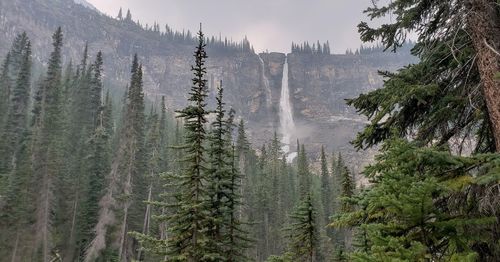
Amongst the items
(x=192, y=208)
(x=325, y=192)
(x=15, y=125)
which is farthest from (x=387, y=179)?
(x=325, y=192)

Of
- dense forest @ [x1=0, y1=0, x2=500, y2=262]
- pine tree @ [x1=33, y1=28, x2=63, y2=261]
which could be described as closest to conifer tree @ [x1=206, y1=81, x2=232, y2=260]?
dense forest @ [x1=0, y1=0, x2=500, y2=262]

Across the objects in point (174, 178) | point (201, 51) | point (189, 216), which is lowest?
point (189, 216)

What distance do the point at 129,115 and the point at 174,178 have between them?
121 ft

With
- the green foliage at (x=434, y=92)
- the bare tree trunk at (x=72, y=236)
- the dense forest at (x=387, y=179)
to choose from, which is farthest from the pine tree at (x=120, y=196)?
the green foliage at (x=434, y=92)

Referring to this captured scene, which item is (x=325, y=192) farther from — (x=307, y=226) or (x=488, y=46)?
(x=488, y=46)

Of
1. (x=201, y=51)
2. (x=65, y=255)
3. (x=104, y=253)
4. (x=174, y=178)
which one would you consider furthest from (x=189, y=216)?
(x=65, y=255)

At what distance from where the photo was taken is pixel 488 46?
19.8 ft

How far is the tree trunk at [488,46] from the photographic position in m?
5.88

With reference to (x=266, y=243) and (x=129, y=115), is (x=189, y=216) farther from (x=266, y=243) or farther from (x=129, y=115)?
(x=266, y=243)

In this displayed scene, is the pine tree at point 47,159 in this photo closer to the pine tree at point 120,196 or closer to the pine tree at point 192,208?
the pine tree at point 120,196

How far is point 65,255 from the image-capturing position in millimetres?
46281

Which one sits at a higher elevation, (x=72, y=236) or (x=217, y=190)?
(x=217, y=190)

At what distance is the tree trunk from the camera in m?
5.88

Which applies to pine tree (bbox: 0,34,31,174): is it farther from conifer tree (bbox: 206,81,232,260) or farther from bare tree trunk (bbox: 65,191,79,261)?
conifer tree (bbox: 206,81,232,260)
